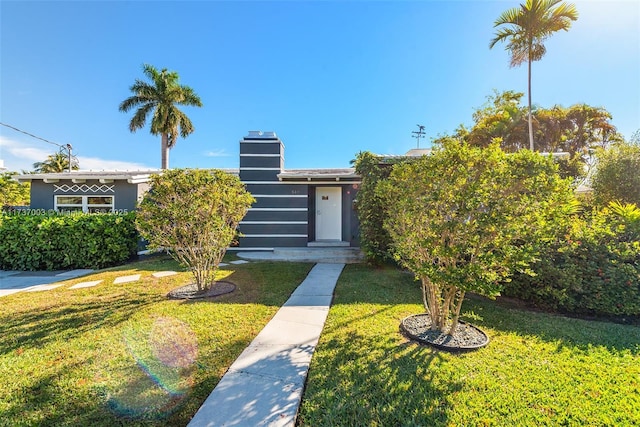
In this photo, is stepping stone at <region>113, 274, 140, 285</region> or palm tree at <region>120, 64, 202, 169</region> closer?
stepping stone at <region>113, 274, 140, 285</region>

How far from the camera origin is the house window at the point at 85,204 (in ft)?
35.7

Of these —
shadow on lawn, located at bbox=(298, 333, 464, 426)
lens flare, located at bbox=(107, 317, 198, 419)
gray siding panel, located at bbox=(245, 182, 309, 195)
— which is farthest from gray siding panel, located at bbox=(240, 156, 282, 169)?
shadow on lawn, located at bbox=(298, 333, 464, 426)

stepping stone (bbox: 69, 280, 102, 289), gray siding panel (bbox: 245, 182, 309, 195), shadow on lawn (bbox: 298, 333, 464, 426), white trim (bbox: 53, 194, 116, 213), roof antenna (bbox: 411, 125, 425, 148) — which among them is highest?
roof antenna (bbox: 411, 125, 425, 148)

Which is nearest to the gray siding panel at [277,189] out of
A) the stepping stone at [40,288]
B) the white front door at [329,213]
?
the white front door at [329,213]

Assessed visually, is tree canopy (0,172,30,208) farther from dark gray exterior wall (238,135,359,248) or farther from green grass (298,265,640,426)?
Result: green grass (298,265,640,426)

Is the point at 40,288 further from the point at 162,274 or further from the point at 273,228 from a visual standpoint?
the point at 273,228

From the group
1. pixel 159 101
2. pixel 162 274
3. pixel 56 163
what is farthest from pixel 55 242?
pixel 56 163

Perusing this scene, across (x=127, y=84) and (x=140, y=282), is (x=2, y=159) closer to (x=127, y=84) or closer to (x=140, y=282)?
(x=127, y=84)

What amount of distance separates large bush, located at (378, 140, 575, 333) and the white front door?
25.8 feet

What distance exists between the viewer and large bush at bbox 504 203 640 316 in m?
4.57

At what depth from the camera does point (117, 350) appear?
10.8ft

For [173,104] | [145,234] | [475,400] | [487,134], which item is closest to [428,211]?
[475,400]

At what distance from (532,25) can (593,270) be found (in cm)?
1316

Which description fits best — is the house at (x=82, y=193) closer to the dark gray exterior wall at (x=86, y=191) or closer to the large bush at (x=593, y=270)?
the dark gray exterior wall at (x=86, y=191)
